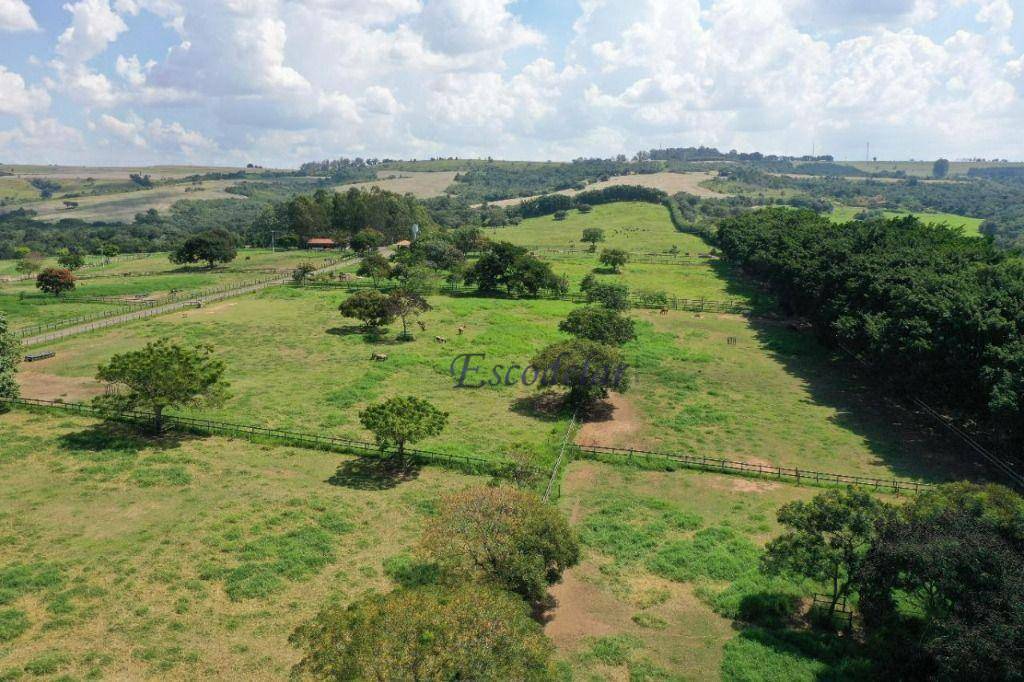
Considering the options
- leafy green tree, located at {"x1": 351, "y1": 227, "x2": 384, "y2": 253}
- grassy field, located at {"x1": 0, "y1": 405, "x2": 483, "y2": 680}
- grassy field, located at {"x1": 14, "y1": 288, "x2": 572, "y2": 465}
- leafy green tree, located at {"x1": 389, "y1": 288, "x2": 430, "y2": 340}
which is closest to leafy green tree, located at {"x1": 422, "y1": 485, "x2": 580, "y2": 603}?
grassy field, located at {"x1": 0, "y1": 405, "x2": 483, "y2": 680}

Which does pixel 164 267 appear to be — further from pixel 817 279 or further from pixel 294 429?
pixel 817 279

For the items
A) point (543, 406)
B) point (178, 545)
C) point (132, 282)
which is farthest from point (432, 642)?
point (132, 282)

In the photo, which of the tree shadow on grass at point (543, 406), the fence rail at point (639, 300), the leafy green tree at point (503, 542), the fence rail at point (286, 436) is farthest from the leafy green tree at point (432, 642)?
the fence rail at point (639, 300)

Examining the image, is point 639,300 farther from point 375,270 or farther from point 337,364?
point 337,364

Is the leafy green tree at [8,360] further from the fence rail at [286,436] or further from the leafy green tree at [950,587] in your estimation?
the leafy green tree at [950,587]

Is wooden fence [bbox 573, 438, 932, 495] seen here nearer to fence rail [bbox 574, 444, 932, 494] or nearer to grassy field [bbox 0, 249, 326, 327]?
fence rail [bbox 574, 444, 932, 494]

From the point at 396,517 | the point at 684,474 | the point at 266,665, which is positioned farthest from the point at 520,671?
the point at 684,474
